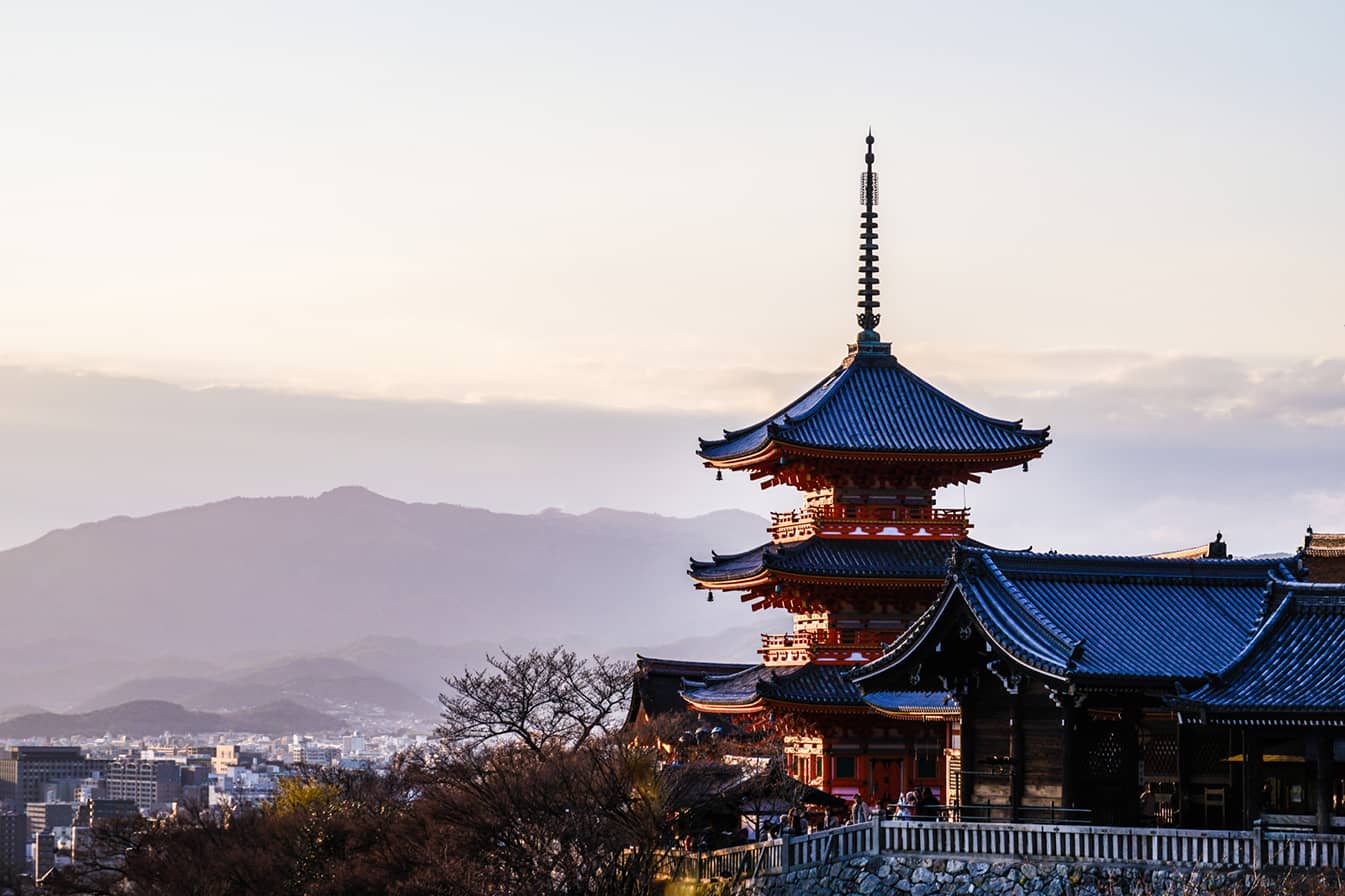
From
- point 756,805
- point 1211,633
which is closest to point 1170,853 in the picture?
point 1211,633

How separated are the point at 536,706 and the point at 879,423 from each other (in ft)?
41.0

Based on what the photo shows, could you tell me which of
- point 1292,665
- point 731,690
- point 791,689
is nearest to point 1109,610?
point 1292,665

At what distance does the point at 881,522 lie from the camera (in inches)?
2516

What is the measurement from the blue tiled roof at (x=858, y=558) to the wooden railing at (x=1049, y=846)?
1370cm

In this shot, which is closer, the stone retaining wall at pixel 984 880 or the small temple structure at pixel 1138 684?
the stone retaining wall at pixel 984 880

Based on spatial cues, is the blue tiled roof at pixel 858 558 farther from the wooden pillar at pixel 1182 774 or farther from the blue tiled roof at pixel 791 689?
the wooden pillar at pixel 1182 774

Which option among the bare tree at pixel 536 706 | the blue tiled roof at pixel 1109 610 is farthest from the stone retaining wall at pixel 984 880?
the bare tree at pixel 536 706

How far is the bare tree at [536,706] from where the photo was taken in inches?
2447

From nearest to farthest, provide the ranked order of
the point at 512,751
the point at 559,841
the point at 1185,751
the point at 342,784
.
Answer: the point at 1185,751, the point at 559,841, the point at 512,751, the point at 342,784

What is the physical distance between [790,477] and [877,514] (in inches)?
114

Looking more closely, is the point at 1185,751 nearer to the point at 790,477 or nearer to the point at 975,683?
the point at 975,683

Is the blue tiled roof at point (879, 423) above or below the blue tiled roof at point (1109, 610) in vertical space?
above

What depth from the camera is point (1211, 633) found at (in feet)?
155

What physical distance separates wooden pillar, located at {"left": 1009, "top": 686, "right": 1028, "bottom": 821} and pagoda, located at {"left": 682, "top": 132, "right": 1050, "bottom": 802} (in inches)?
516
